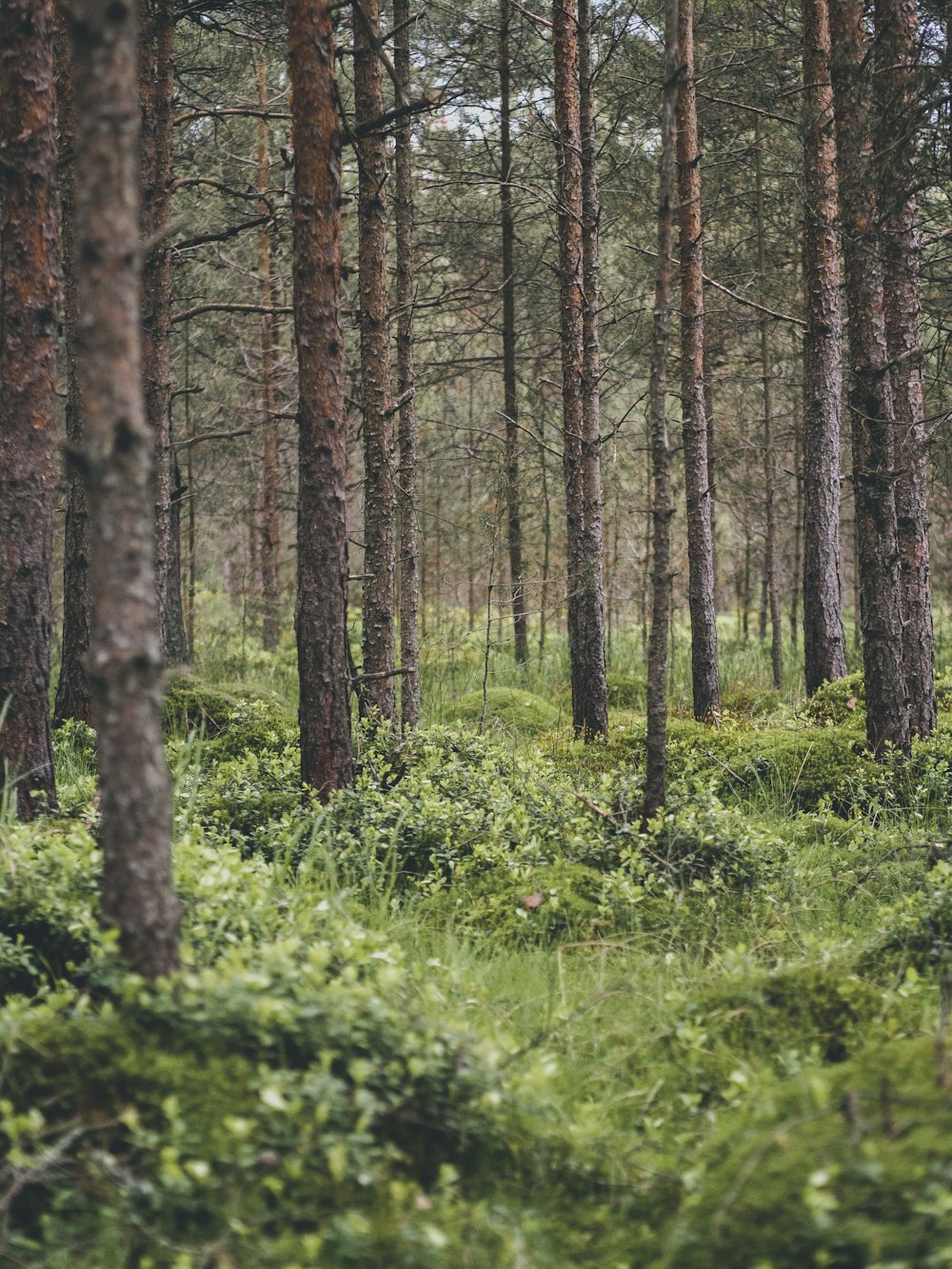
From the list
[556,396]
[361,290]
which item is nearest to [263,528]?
[556,396]

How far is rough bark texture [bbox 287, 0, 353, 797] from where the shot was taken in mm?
6004

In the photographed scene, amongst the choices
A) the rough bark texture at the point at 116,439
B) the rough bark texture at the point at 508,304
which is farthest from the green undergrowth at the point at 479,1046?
the rough bark texture at the point at 508,304

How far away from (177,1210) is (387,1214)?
0.54m

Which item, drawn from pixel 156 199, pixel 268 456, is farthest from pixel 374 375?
pixel 268 456

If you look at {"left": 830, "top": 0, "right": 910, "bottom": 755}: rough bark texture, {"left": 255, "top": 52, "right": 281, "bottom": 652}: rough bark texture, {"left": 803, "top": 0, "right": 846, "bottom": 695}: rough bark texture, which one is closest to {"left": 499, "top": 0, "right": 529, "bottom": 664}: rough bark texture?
{"left": 255, "top": 52, "right": 281, "bottom": 652}: rough bark texture

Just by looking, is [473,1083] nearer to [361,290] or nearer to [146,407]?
[361,290]

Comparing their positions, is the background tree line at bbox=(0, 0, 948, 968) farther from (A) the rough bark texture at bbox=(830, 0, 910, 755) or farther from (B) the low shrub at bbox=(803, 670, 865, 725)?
(B) the low shrub at bbox=(803, 670, 865, 725)

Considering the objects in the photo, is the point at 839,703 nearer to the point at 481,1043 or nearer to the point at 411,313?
the point at 411,313

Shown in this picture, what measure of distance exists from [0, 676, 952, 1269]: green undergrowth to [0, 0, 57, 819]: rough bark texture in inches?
26.4

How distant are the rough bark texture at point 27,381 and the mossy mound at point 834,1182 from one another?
14.8 feet

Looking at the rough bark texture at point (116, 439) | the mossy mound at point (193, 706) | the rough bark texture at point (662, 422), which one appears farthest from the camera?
the mossy mound at point (193, 706)

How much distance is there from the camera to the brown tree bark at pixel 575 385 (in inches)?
420

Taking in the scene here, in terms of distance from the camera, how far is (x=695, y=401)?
1131 cm

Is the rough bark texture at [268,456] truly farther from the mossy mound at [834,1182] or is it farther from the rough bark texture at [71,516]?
the mossy mound at [834,1182]
